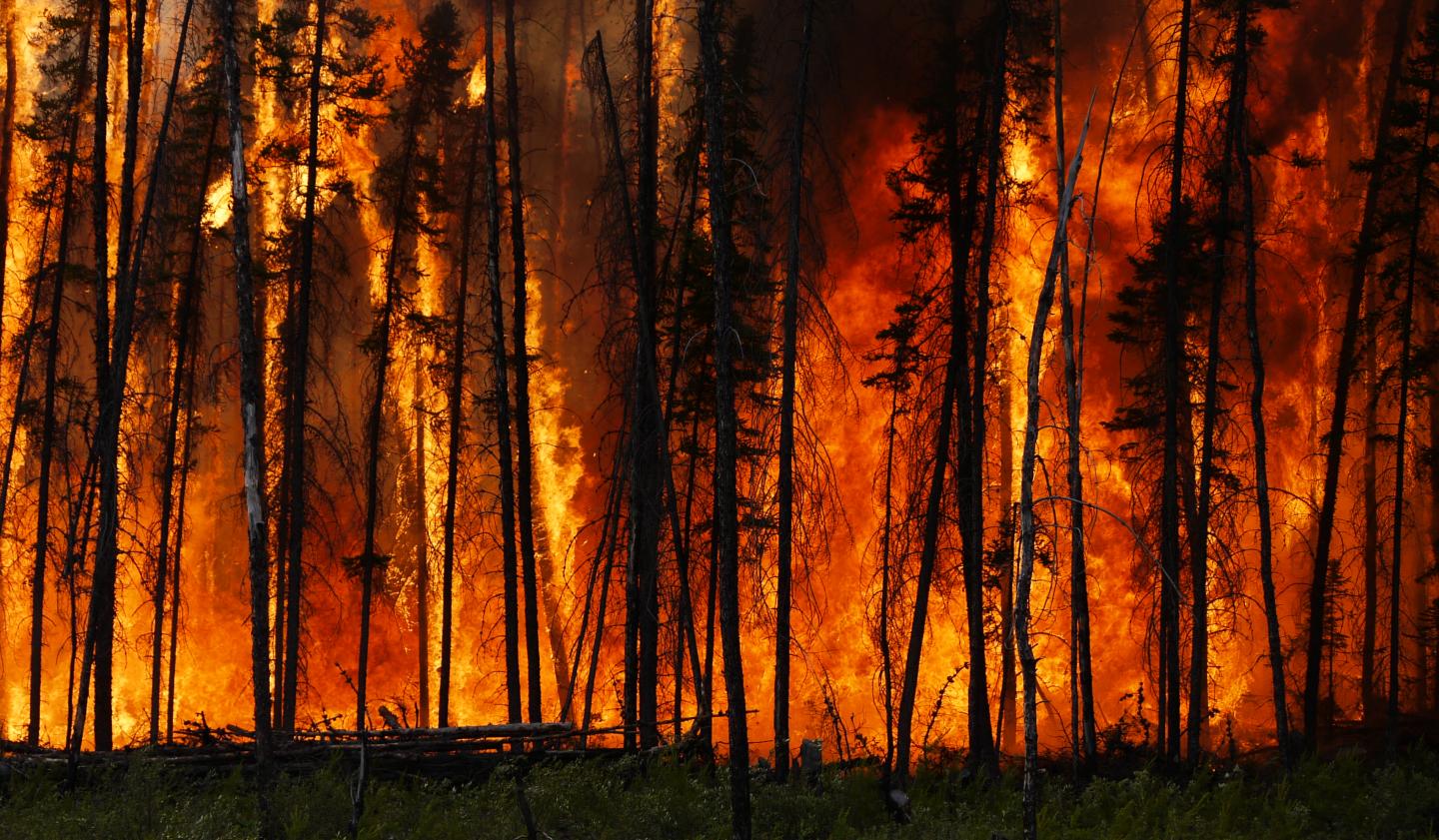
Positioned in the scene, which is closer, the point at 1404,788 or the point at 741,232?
the point at 1404,788

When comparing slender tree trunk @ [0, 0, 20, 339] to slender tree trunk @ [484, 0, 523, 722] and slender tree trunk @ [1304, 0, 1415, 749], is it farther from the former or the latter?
slender tree trunk @ [1304, 0, 1415, 749]

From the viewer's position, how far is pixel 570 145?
2831 centimetres

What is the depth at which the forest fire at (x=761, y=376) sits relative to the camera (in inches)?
586

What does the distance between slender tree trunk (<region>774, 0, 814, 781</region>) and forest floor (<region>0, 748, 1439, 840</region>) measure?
1.17m

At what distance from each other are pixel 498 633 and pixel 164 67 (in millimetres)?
17516

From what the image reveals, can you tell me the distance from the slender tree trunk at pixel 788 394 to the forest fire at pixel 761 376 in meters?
0.08

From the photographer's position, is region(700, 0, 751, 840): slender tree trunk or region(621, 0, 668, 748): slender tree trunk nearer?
region(700, 0, 751, 840): slender tree trunk

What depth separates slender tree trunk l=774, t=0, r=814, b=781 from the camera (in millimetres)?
12531

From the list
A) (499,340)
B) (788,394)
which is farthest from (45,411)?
(788,394)

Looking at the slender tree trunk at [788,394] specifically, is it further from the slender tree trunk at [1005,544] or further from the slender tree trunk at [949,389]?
the slender tree trunk at [1005,544]

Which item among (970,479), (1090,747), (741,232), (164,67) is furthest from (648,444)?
(164,67)

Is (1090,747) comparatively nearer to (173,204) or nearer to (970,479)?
(970,479)

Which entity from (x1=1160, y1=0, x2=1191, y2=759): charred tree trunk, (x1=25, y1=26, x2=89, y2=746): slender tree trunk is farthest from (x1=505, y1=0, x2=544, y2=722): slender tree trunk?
(x1=1160, y1=0, x2=1191, y2=759): charred tree trunk

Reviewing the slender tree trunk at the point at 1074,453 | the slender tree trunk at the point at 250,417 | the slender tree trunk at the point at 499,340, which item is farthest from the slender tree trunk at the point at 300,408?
the slender tree trunk at the point at 1074,453
